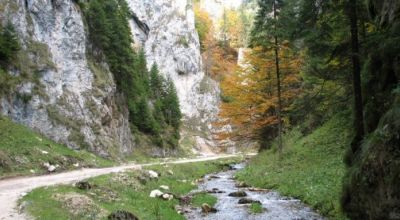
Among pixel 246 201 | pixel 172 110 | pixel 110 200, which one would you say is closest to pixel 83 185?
pixel 110 200

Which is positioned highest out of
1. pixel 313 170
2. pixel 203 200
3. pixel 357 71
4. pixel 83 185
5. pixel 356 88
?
pixel 357 71

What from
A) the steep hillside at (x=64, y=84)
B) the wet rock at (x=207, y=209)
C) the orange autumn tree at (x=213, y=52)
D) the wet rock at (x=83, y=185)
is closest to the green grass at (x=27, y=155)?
the steep hillside at (x=64, y=84)

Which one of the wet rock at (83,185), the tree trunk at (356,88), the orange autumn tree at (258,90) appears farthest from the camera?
the orange autumn tree at (258,90)

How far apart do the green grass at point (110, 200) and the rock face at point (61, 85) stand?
15728 mm

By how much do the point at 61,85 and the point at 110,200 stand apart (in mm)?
26671

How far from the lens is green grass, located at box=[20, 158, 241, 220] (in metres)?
13.7

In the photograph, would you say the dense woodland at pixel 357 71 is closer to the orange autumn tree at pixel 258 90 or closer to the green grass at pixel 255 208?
the orange autumn tree at pixel 258 90

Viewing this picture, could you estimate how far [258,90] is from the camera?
34.7 metres

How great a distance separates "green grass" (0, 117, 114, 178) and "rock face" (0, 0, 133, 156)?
14.3 feet

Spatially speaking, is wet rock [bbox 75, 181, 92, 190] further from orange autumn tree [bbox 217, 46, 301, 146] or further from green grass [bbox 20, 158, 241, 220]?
orange autumn tree [bbox 217, 46, 301, 146]

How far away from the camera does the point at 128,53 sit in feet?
175

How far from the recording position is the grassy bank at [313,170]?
1645 cm

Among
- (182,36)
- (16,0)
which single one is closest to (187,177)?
(16,0)

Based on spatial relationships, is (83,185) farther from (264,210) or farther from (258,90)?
(258,90)
